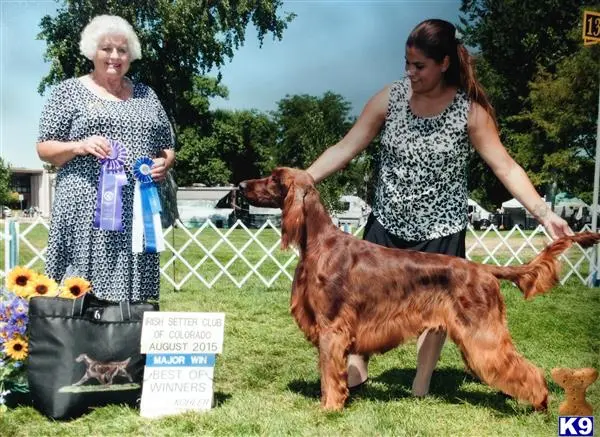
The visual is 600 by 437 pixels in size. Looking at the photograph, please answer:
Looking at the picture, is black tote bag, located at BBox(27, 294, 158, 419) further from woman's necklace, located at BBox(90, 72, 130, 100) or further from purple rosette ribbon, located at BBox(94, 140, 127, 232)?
woman's necklace, located at BBox(90, 72, 130, 100)

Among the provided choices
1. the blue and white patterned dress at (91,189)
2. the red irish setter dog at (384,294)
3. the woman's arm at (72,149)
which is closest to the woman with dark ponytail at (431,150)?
the red irish setter dog at (384,294)

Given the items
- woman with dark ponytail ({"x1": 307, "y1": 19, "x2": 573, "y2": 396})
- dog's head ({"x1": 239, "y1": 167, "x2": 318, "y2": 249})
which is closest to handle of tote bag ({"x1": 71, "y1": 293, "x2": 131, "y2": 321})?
dog's head ({"x1": 239, "y1": 167, "x2": 318, "y2": 249})

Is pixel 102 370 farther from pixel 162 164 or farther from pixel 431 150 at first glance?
pixel 431 150

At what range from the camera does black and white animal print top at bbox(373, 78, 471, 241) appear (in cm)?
302

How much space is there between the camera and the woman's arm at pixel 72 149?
2957 millimetres

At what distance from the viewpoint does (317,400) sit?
124 inches

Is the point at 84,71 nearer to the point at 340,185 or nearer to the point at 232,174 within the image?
the point at 340,185

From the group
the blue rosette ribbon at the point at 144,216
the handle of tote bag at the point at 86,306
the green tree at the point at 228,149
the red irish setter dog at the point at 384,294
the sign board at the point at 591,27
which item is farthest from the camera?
the green tree at the point at 228,149

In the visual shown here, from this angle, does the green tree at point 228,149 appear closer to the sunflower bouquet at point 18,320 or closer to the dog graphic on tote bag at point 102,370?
the sunflower bouquet at point 18,320

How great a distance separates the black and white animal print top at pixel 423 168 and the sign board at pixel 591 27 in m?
1.43

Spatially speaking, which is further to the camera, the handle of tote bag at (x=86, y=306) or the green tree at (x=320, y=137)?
the green tree at (x=320, y=137)

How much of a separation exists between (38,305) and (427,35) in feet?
7.20

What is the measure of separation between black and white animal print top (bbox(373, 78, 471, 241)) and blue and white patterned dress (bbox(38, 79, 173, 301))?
1264 millimetres

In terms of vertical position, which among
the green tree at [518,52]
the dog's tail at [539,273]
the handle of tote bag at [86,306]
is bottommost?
the handle of tote bag at [86,306]
